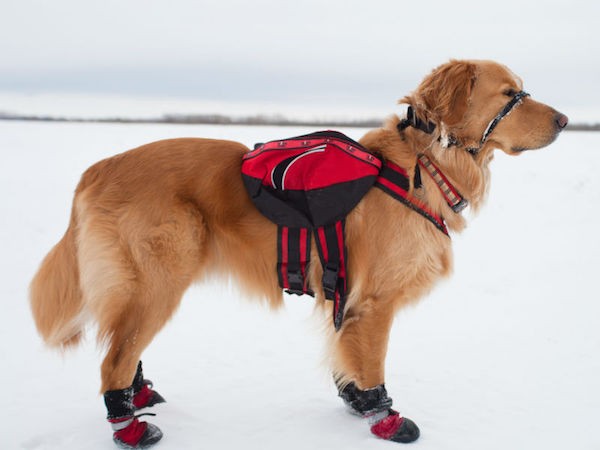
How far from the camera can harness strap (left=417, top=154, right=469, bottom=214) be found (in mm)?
2973

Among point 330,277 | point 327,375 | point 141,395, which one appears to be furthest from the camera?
point 327,375

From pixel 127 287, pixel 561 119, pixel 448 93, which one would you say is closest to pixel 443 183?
pixel 448 93

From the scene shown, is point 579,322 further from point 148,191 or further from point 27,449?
point 27,449

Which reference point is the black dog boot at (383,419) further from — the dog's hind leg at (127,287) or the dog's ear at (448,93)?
the dog's ear at (448,93)

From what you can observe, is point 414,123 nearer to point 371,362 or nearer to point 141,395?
point 371,362

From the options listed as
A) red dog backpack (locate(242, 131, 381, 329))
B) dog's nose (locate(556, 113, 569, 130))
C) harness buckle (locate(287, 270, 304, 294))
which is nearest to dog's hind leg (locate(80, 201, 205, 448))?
red dog backpack (locate(242, 131, 381, 329))

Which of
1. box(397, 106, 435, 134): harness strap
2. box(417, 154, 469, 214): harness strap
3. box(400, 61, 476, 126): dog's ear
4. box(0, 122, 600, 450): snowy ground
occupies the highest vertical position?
box(400, 61, 476, 126): dog's ear

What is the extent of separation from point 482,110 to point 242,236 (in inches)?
66.0

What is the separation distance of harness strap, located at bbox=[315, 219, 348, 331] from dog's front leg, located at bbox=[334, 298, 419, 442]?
0.68 feet

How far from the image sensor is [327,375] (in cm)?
335

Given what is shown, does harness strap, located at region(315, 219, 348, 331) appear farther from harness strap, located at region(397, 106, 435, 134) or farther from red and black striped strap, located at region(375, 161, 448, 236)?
harness strap, located at region(397, 106, 435, 134)

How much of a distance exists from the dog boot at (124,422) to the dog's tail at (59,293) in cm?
57

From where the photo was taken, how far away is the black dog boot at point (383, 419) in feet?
9.53

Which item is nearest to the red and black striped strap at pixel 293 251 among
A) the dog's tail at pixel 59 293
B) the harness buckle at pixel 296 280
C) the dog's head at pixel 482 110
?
the harness buckle at pixel 296 280
